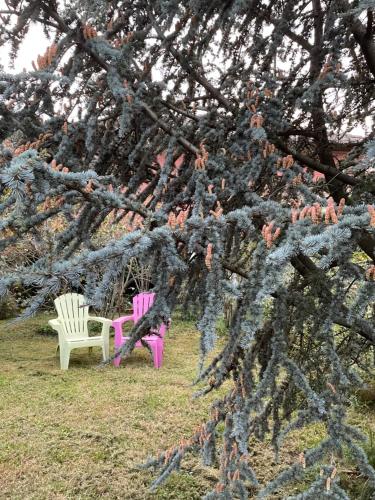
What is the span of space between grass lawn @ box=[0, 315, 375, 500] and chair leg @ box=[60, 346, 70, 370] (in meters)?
0.15

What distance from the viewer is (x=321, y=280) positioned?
1986 millimetres

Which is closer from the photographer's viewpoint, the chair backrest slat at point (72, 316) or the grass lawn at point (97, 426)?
the grass lawn at point (97, 426)

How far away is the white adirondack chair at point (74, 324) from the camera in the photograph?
694 centimetres

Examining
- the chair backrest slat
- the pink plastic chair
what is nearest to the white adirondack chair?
the chair backrest slat

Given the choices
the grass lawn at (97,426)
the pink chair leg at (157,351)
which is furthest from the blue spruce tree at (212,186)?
the pink chair leg at (157,351)

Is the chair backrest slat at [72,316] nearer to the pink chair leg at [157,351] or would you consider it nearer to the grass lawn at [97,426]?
the grass lawn at [97,426]

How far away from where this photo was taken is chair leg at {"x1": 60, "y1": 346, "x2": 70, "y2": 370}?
6.75m

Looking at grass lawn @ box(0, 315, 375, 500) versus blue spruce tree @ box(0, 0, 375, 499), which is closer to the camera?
blue spruce tree @ box(0, 0, 375, 499)

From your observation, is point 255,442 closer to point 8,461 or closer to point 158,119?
point 8,461

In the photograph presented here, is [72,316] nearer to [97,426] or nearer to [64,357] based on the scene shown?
[64,357]

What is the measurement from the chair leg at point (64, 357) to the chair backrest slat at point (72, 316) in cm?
43

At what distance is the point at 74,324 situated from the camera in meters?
7.33

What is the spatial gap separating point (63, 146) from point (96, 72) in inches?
21.8

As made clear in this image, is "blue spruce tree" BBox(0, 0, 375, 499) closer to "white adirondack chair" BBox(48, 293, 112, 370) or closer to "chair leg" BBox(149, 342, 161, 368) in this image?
"chair leg" BBox(149, 342, 161, 368)
